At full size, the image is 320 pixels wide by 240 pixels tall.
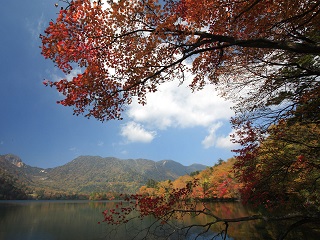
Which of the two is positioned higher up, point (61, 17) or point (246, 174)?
point (61, 17)

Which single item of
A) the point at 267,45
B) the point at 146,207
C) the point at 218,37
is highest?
the point at 218,37

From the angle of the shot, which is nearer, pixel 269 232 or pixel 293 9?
pixel 293 9

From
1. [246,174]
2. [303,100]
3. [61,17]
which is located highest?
[61,17]

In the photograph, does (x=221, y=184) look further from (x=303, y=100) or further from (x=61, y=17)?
(x=61, y=17)

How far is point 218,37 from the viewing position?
4574 mm

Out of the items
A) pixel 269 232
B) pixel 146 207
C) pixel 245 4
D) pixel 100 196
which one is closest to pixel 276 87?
pixel 245 4

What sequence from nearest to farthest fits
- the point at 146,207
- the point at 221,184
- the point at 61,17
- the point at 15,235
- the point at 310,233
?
the point at 61,17 → the point at 146,207 → the point at 310,233 → the point at 15,235 → the point at 221,184

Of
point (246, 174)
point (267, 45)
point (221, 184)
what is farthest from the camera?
point (221, 184)

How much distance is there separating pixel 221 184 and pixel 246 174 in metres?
45.0

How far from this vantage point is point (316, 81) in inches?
236

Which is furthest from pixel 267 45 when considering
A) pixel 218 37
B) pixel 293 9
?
pixel 293 9

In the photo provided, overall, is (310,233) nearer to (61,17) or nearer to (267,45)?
(267,45)

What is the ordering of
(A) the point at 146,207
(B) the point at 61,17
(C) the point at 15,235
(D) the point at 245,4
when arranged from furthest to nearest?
(C) the point at 15,235 < (A) the point at 146,207 < (B) the point at 61,17 < (D) the point at 245,4

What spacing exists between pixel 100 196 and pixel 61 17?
534ft
